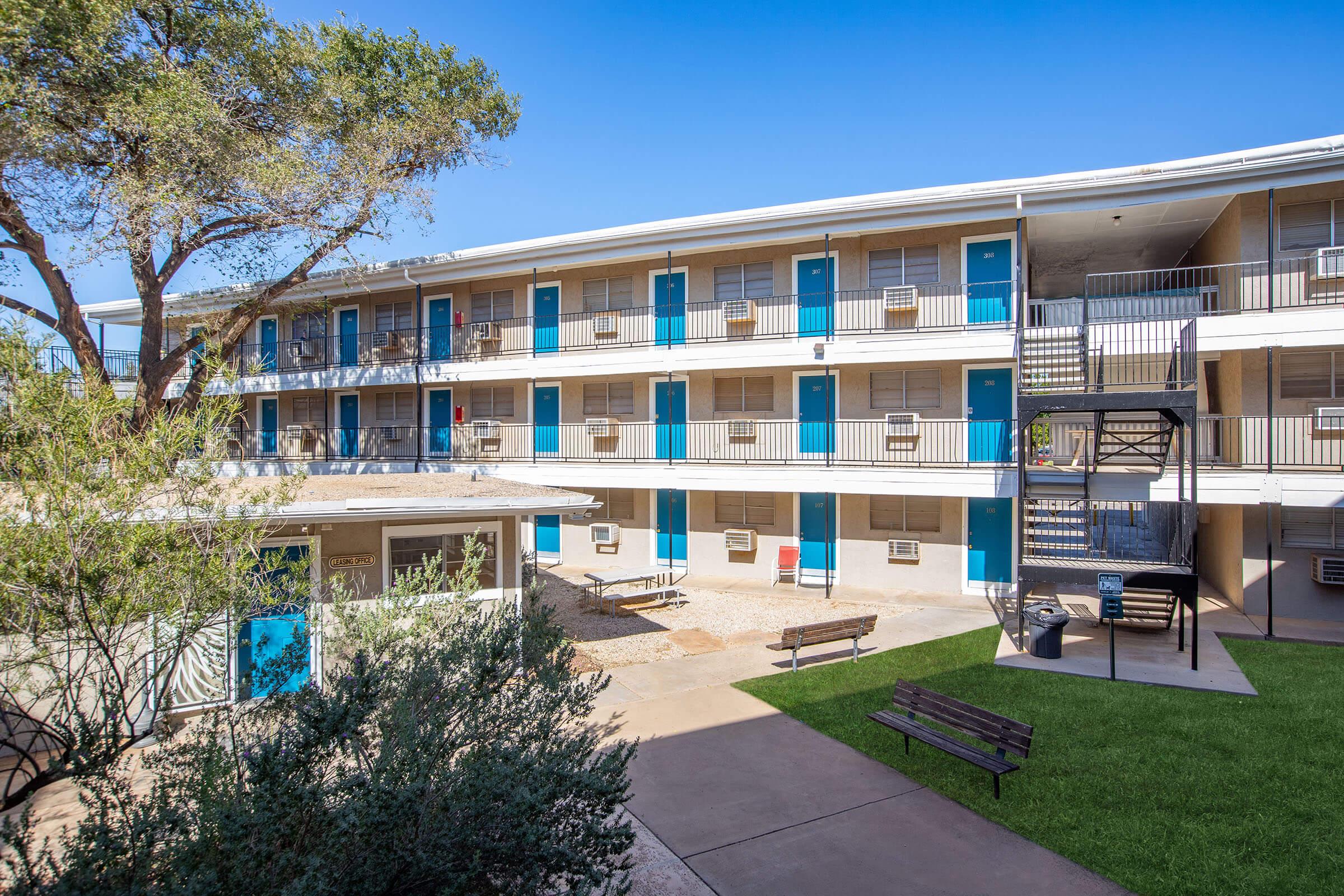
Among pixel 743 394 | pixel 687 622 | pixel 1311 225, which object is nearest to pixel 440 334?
pixel 743 394

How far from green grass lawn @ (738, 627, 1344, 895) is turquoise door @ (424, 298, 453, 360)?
50.4 feet

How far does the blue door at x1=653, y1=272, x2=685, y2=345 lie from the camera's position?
19.0m

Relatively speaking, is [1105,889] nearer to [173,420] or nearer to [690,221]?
[173,420]

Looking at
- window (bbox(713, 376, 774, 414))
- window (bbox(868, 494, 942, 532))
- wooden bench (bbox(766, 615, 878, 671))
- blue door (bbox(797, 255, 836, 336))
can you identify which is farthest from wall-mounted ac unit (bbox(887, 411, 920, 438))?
wooden bench (bbox(766, 615, 878, 671))

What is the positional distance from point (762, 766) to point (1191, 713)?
18.6 ft

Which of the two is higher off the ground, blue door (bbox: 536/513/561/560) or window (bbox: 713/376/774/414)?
window (bbox: 713/376/774/414)

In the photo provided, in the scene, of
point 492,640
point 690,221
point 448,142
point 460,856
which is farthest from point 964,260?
point 460,856

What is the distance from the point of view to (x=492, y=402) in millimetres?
21688

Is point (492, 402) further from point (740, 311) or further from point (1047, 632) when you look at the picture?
point (1047, 632)

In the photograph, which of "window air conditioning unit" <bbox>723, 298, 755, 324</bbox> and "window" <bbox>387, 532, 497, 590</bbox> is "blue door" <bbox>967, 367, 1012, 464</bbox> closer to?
"window air conditioning unit" <bbox>723, 298, 755, 324</bbox>

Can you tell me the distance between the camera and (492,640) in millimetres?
4820

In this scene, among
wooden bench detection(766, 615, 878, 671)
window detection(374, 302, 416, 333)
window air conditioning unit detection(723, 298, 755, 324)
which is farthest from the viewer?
window detection(374, 302, 416, 333)

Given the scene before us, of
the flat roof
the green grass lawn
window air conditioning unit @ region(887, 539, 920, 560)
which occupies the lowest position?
the green grass lawn

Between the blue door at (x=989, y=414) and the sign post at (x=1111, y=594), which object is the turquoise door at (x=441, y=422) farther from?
the sign post at (x=1111, y=594)
